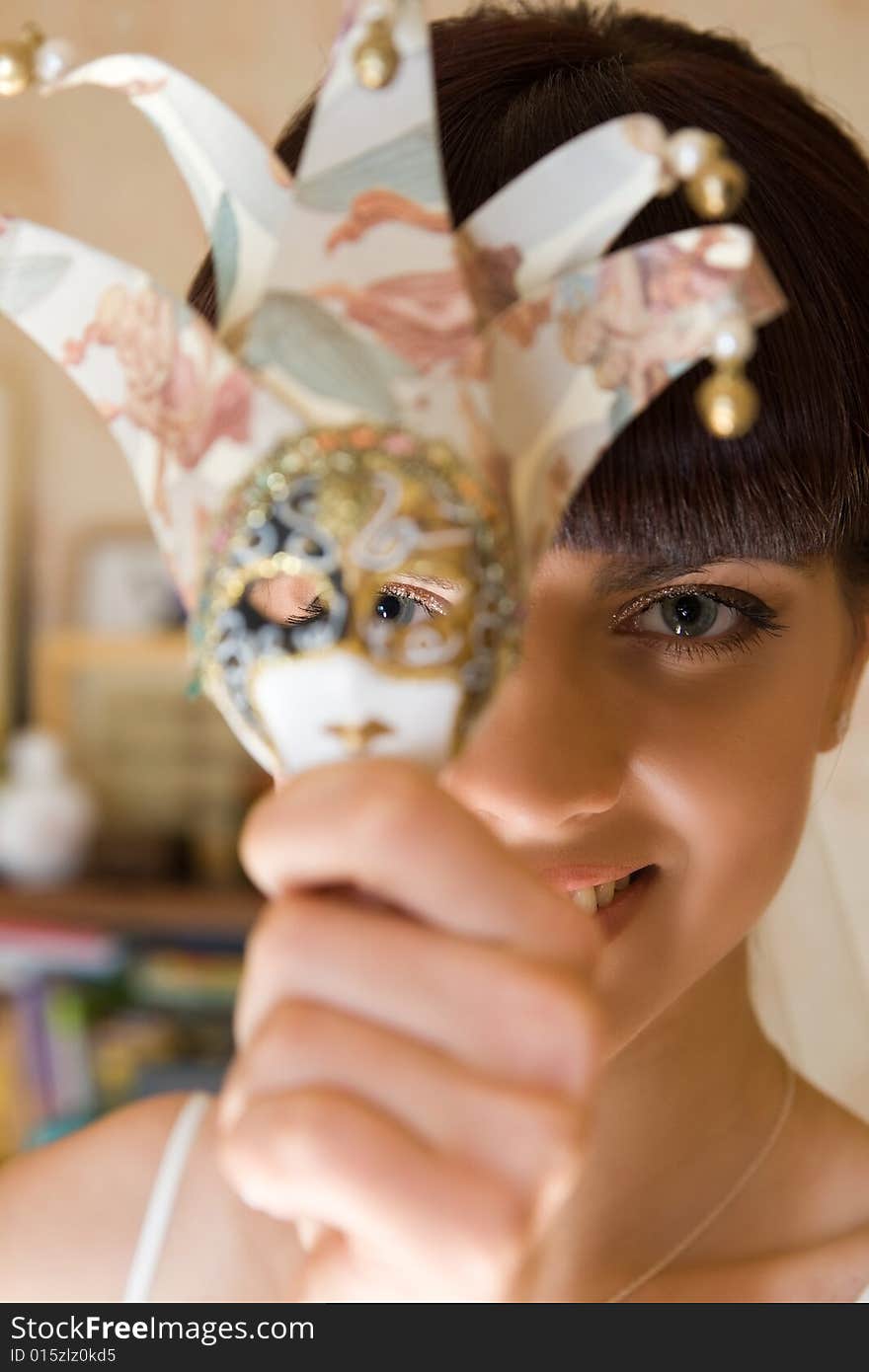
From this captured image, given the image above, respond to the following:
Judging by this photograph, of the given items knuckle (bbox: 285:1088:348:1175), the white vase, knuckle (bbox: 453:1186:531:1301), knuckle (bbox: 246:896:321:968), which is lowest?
the white vase

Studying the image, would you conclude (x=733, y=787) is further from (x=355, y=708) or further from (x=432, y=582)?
(x=355, y=708)

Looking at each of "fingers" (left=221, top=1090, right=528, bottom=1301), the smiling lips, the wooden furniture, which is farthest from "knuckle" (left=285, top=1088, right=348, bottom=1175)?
the wooden furniture

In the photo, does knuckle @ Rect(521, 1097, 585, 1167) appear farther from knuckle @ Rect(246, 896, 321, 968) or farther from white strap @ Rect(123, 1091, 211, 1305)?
white strap @ Rect(123, 1091, 211, 1305)

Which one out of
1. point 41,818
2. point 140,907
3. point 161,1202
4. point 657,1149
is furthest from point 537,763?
point 41,818

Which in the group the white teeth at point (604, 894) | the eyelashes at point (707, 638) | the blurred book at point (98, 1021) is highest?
the eyelashes at point (707, 638)

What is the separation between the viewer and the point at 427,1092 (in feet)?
0.98

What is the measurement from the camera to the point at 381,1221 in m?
0.29

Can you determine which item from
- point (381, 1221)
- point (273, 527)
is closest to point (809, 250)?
point (273, 527)

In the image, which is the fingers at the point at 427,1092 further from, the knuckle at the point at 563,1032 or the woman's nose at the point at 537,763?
the woman's nose at the point at 537,763

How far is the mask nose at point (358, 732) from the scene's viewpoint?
1.12ft

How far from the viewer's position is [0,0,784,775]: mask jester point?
1.13 feet

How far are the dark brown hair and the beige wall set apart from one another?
1.13m

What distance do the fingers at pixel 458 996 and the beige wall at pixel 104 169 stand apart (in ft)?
5.01

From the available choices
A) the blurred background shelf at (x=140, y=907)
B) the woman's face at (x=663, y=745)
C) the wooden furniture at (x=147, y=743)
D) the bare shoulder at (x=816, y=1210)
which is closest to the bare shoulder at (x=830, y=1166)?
the bare shoulder at (x=816, y=1210)
